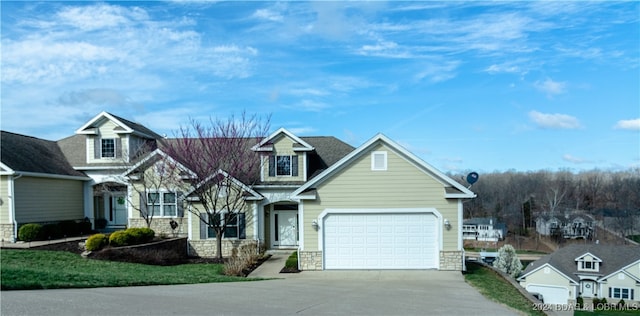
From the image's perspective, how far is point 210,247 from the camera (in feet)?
71.7

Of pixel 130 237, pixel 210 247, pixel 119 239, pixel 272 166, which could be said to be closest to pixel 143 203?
pixel 130 237

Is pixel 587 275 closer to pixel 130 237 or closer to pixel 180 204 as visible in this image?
pixel 180 204

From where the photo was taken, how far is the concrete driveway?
332 inches

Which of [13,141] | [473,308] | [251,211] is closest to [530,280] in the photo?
[251,211]

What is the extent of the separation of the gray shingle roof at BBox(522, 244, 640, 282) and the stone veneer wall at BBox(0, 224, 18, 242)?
112 feet

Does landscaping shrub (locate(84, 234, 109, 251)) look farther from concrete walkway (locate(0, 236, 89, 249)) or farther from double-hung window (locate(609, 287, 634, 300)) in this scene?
double-hung window (locate(609, 287, 634, 300))

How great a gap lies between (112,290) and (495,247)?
6103 cm

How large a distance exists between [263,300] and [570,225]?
2572 inches

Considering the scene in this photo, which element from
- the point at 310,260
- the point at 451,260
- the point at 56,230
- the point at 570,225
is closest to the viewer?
the point at 451,260

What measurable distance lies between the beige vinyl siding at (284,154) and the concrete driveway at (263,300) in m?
9.79

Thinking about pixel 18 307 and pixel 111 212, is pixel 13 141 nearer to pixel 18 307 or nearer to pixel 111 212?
pixel 111 212

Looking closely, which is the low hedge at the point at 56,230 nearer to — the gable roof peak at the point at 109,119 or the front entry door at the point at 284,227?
the gable roof peak at the point at 109,119

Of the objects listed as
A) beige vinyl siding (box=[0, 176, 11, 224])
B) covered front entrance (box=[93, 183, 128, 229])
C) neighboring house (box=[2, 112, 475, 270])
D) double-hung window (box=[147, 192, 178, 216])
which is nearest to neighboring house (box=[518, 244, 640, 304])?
neighboring house (box=[2, 112, 475, 270])

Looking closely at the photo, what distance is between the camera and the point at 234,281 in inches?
549
